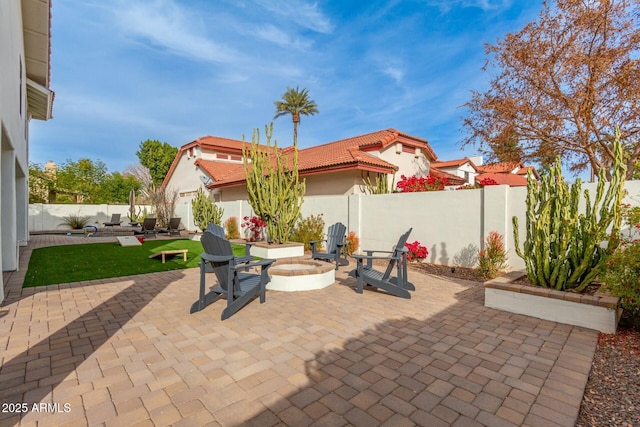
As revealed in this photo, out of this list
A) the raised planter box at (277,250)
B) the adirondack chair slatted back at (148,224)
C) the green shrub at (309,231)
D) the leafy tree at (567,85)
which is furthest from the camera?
the adirondack chair slatted back at (148,224)

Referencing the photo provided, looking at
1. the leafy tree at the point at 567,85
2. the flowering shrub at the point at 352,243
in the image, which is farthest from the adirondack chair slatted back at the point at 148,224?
the leafy tree at the point at 567,85

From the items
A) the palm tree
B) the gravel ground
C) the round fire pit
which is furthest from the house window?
the palm tree

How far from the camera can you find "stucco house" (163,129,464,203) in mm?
13258

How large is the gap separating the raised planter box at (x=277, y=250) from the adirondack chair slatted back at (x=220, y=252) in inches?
196

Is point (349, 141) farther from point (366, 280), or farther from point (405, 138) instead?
point (366, 280)

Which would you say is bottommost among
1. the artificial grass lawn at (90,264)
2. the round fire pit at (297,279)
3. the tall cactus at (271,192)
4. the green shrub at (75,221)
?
the artificial grass lawn at (90,264)

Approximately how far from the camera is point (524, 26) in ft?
34.2

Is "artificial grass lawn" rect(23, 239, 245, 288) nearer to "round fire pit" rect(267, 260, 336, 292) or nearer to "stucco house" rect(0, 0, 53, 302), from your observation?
"stucco house" rect(0, 0, 53, 302)

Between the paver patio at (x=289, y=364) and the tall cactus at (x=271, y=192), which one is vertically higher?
the tall cactus at (x=271, y=192)

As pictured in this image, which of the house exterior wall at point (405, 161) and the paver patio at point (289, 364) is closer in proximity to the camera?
the paver patio at point (289, 364)

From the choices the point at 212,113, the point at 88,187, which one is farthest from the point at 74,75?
the point at 88,187

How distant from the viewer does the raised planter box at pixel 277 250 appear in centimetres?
945

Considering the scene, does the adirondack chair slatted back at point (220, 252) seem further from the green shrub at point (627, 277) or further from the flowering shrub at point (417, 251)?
the flowering shrub at point (417, 251)

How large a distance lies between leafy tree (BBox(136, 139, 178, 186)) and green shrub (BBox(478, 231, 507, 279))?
3446 cm
